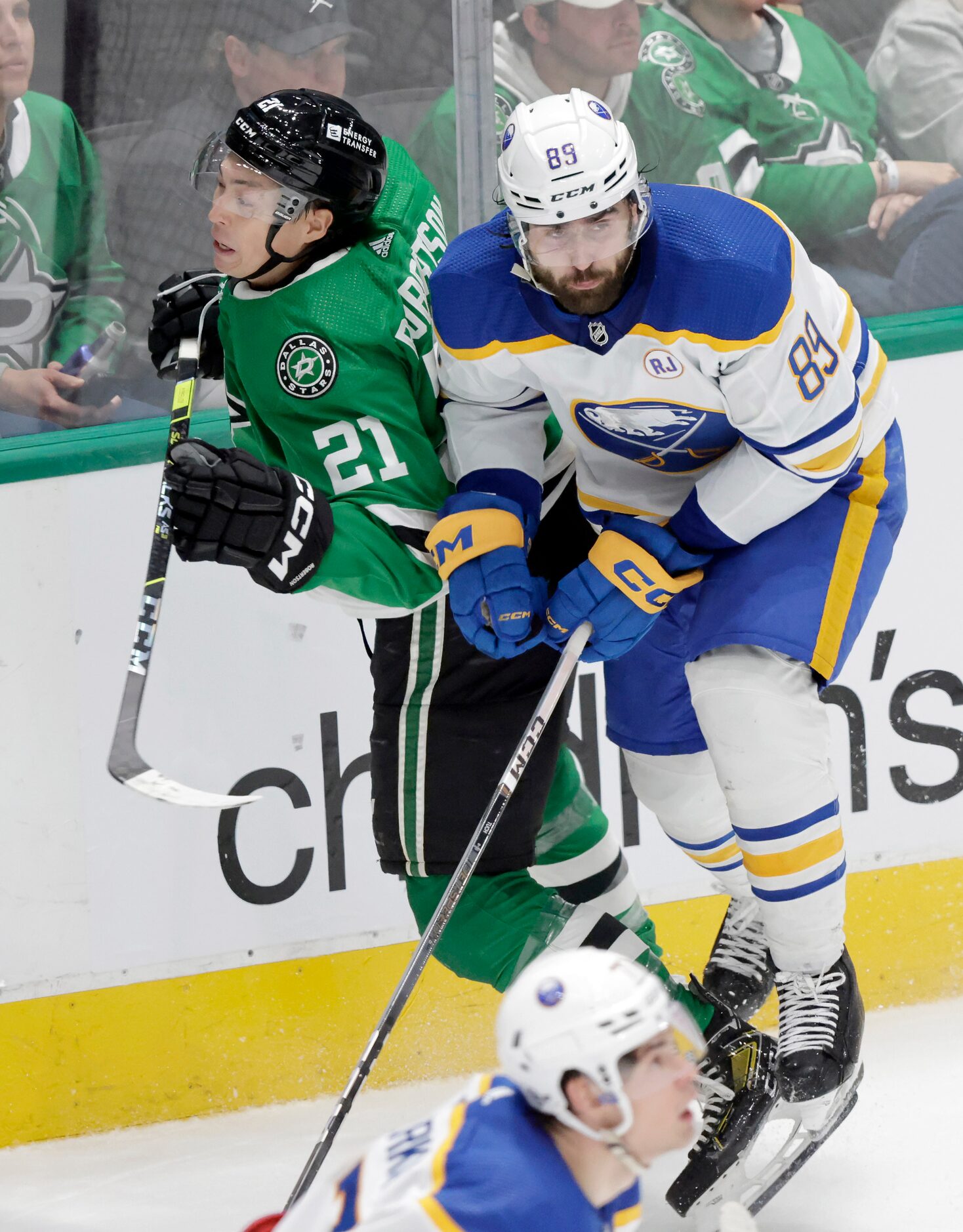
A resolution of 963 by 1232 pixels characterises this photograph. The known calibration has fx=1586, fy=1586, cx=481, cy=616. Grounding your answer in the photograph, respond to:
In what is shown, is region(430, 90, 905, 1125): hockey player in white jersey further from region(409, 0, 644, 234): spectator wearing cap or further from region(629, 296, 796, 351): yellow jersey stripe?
region(409, 0, 644, 234): spectator wearing cap

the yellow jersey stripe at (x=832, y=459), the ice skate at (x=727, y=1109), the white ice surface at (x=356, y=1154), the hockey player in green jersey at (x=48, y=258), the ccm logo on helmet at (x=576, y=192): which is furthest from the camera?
the hockey player in green jersey at (x=48, y=258)

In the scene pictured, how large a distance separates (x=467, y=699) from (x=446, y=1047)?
3.07 feet

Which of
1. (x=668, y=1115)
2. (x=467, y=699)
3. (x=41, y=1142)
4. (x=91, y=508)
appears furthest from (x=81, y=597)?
(x=668, y=1115)

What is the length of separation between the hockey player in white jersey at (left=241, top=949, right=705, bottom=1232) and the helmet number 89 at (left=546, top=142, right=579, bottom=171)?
999mm

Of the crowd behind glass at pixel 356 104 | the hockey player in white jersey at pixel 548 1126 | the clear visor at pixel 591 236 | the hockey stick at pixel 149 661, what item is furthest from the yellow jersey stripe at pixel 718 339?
the crowd behind glass at pixel 356 104

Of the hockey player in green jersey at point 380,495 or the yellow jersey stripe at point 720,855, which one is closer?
the hockey player in green jersey at point 380,495

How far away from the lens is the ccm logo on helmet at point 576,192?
1.96 m

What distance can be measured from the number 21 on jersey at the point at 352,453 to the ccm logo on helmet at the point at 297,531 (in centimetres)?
11

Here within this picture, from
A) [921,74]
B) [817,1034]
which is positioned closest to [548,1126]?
[817,1034]

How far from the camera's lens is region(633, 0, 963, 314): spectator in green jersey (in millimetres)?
3051

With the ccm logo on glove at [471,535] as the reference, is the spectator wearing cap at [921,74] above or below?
above

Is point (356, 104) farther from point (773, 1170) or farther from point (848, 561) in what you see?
point (773, 1170)

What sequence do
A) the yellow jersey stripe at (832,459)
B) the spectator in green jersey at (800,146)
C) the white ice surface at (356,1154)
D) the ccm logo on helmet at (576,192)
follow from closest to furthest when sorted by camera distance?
the ccm logo on helmet at (576,192) < the yellow jersey stripe at (832,459) < the white ice surface at (356,1154) < the spectator in green jersey at (800,146)

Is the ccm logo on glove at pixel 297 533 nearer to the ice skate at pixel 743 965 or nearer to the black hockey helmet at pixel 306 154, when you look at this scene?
the black hockey helmet at pixel 306 154
